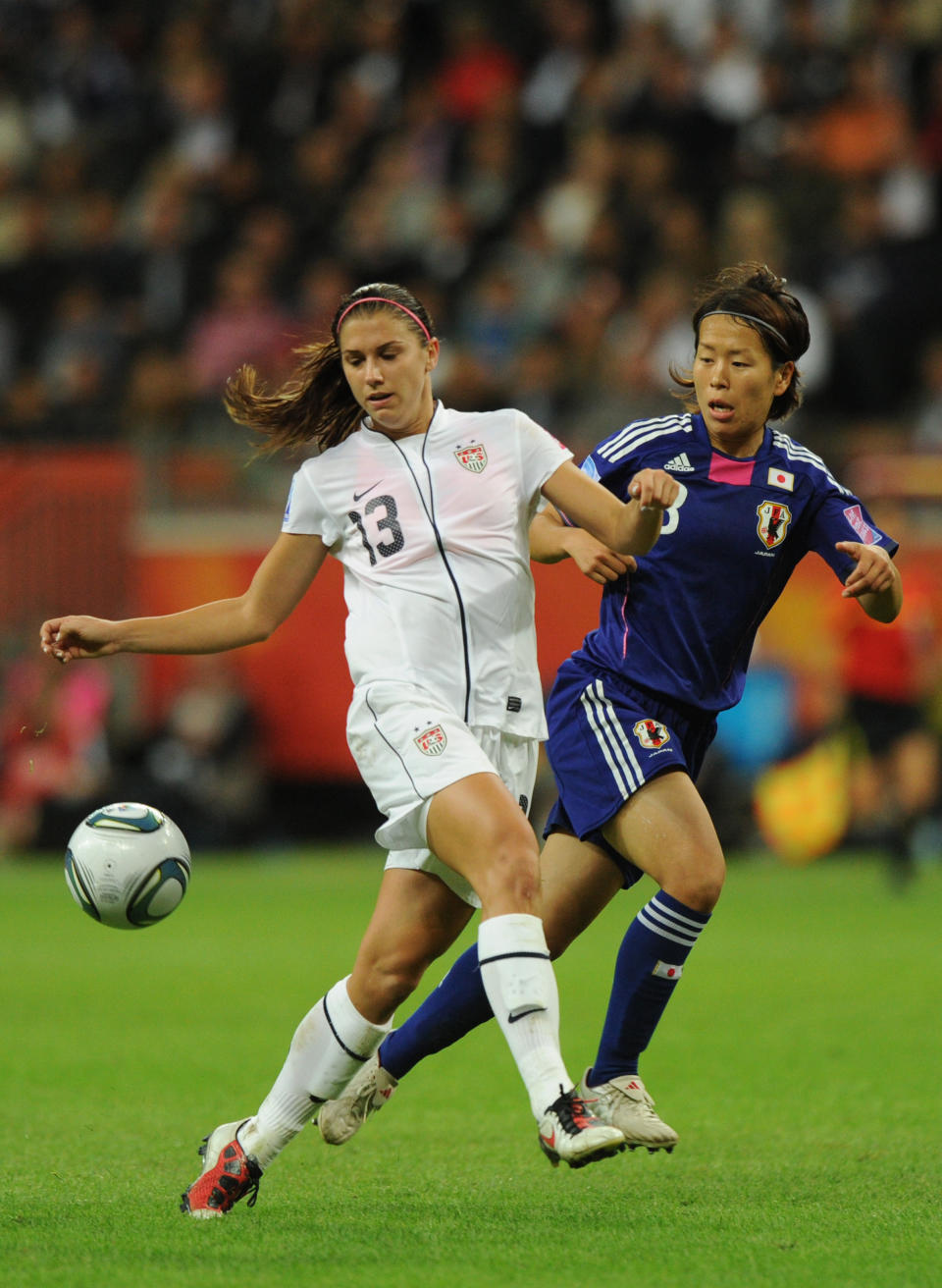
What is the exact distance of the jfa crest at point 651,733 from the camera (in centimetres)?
508

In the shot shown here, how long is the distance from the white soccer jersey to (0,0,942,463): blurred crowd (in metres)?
9.51

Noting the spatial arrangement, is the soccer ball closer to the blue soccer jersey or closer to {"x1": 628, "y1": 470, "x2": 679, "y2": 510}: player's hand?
the blue soccer jersey

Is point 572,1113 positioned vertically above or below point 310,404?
below

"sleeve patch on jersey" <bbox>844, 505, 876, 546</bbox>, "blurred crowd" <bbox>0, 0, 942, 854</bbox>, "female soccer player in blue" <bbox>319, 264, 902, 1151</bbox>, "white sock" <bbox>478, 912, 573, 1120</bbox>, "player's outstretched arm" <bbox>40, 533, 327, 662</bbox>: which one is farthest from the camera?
"blurred crowd" <bbox>0, 0, 942, 854</bbox>

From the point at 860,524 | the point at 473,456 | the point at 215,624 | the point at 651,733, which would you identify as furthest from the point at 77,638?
the point at 860,524

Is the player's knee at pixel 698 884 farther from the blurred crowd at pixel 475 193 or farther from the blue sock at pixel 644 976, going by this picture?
the blurred crowd at pixel 475 193

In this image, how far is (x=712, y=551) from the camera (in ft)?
16.9

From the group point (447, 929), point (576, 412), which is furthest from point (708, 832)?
point (576, 412)

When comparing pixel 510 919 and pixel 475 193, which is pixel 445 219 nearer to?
pixel 475 193

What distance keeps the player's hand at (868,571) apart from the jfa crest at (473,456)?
3.08 feet

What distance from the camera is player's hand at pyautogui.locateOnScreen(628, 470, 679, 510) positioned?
434 cm

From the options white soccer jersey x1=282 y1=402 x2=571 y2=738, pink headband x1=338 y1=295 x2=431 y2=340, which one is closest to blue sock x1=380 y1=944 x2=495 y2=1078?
white soccer jersey x1=282 y1=402 x2=571 y2=738

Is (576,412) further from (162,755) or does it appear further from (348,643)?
(348,643)

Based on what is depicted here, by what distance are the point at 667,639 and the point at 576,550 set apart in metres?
0.40
